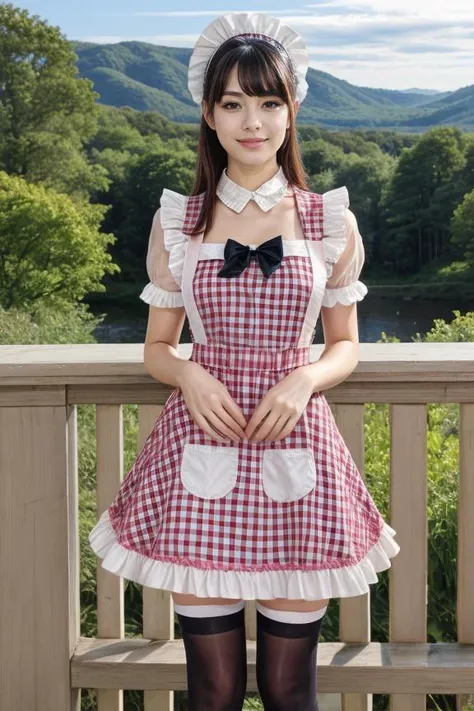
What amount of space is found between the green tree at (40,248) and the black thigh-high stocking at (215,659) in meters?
24.6

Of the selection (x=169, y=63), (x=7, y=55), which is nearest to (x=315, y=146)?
(x=7, y=55)

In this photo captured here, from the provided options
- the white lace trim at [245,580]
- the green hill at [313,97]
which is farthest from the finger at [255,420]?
the green hill at [313,97]

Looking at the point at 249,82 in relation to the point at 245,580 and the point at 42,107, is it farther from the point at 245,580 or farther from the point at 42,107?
the point at 42,107

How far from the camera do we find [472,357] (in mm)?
1567

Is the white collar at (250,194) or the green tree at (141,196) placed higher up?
the green tree at (141,196)

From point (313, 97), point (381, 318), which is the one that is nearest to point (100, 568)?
point (381, 318)

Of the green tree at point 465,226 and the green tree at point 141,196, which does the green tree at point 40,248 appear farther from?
the green tree at point 465,226

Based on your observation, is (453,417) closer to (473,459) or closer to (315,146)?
(473,459)

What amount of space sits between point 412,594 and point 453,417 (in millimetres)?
4763

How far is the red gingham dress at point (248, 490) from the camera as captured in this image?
1.35 metres

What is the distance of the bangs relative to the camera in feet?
4.60

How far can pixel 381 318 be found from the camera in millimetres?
31781

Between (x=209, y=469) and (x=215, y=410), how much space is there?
0.08m

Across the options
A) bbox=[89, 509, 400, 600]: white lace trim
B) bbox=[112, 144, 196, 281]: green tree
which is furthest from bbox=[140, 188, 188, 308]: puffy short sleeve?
bbox=[112, 144, 196, 281]: green tree
